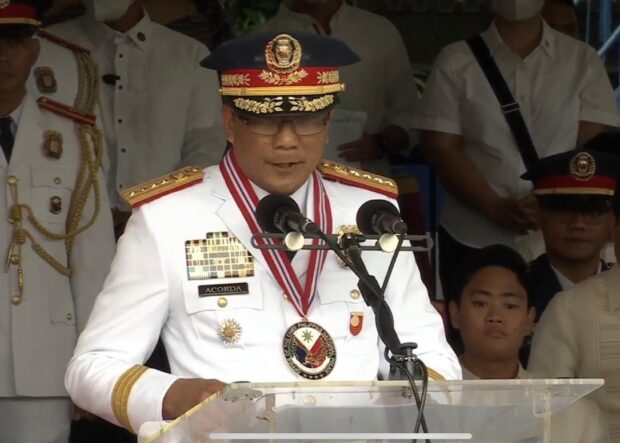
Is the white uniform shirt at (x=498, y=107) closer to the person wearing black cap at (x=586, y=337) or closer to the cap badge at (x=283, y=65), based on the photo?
the person wearing black cap at (x=586, y=337)

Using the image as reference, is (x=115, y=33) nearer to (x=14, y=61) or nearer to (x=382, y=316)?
(x=14, y=61)

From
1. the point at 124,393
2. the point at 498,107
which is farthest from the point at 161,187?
the point at 498,107

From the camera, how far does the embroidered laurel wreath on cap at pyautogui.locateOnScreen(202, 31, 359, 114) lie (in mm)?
3771

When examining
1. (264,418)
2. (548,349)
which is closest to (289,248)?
(264,418)

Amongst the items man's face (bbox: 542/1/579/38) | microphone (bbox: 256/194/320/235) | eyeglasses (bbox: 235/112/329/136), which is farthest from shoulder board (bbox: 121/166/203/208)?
man's face (bbox: 542/1/579/38)

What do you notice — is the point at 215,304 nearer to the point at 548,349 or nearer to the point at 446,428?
the point at 446,428

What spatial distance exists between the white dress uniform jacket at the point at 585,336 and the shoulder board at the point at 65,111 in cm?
161

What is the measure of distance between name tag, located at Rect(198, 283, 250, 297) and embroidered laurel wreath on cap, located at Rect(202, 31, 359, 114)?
396 millimetres

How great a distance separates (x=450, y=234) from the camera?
6469 mm

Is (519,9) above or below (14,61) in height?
above

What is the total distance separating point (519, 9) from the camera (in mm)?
6406

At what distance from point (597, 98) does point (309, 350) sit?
121 inches

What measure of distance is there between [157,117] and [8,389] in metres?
1.18

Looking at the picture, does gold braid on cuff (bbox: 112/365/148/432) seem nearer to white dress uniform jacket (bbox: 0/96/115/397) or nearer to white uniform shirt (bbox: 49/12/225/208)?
white dress uniform jacket (bbox: 0/96/115/397)
